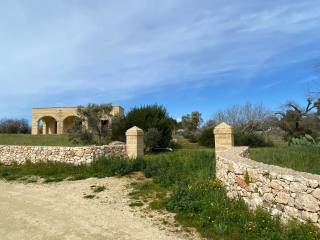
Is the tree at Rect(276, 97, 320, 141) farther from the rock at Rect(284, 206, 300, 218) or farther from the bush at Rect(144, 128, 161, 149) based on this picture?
the rock at Rect(284, 206, 300, 218)

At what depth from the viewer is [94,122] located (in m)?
28.1

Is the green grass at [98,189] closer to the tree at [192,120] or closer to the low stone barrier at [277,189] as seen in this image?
the low stone barrier at [277,189]

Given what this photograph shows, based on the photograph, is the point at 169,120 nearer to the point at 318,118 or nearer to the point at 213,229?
the point at 318,118

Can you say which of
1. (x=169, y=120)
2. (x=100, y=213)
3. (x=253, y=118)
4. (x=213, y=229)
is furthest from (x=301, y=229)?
(x=253, y=118)

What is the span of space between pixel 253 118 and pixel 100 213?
34.1 meters

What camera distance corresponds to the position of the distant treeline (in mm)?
45375

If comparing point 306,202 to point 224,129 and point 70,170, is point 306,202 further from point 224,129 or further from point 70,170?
point 70,170

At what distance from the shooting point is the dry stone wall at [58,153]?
1473 cm

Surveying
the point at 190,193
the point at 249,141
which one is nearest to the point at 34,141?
the point at 249,141

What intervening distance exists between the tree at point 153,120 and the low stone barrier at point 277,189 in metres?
15.1

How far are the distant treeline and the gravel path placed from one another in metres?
37.5

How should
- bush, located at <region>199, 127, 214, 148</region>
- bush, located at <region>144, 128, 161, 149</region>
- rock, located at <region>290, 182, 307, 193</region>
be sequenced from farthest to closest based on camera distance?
1. bush, located at <region>199, 127, 214, 148</region>
2. bush, located at <region>144, 128, 161, 149</region>
3. rock, located at <region>290, 182, 307, 193</region>

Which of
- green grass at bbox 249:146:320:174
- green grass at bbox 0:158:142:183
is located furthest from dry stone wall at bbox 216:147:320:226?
green grass at bbox 0:158:142:183

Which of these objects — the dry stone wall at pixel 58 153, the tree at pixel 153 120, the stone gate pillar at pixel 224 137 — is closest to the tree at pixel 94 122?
the tree at pixel 153 120
